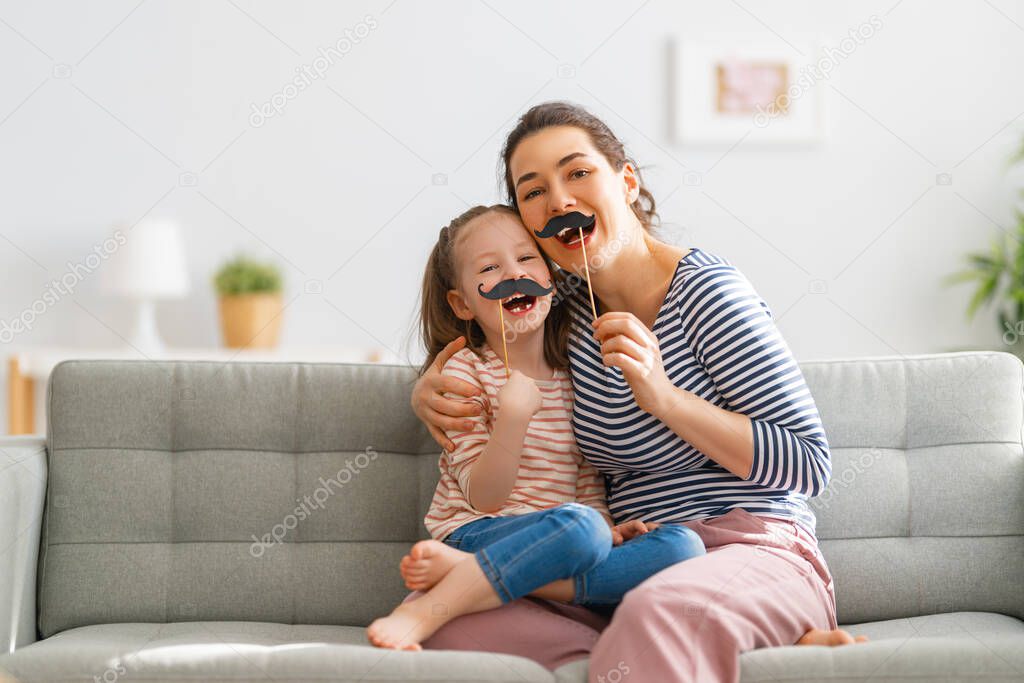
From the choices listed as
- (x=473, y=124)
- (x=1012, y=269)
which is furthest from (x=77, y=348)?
(x=1012, y=269)

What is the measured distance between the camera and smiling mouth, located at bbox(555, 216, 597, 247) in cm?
169

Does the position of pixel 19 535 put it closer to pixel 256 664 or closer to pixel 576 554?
pixel 256 664

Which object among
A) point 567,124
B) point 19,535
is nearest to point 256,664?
point 19,535

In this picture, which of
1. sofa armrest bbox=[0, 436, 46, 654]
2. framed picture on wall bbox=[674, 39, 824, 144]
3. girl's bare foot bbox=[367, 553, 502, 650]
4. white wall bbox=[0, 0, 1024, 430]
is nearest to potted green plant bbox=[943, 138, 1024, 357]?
white wall bbox=[0, 0, 1024, 430]

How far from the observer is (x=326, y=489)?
6.10 ft

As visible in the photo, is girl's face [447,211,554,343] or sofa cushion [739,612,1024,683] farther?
girl's face [447,211,554,343]

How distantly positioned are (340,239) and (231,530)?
2.13m

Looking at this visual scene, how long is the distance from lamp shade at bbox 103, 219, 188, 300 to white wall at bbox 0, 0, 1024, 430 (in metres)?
0.23

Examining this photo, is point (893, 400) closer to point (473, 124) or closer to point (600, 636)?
point (600, 636)

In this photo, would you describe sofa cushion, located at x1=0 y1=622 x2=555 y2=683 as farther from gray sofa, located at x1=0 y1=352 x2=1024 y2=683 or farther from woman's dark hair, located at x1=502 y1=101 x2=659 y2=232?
woman's dark hair, located at x1=502 y1=101 x2=659 y2=232

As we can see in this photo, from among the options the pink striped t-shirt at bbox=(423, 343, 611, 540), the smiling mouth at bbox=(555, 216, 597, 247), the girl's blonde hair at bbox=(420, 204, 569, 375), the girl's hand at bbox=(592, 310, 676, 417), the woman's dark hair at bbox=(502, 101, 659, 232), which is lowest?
A: the pink striped t-shirt at bbox=(423, 343, 611, 540)

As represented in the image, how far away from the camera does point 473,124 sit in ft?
12.6

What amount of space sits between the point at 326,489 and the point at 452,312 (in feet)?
1.33

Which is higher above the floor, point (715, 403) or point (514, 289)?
point (514, 289)
